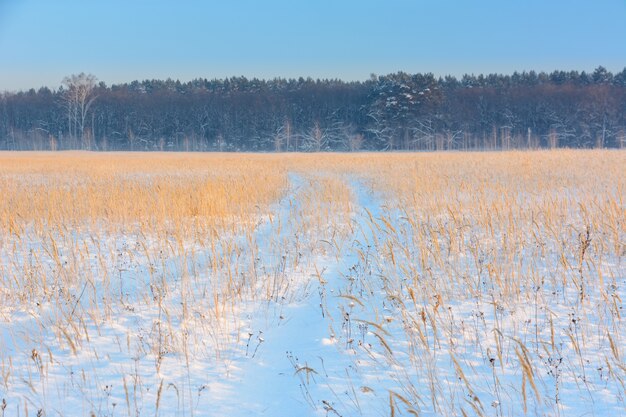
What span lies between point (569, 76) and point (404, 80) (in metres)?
25.2

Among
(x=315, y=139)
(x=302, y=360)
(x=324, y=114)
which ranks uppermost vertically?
(x=324, y=114)

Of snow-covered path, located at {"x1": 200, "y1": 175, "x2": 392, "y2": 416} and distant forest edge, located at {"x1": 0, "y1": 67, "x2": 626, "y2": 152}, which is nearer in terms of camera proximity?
snow-covered path, located at {"x1": 200, "y1": 175, "x2": 392, "y2": 416}

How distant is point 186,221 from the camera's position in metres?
5.97

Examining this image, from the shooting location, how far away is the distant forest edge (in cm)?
5066

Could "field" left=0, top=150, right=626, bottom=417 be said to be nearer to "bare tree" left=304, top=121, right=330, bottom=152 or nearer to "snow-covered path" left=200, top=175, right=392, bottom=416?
"snow-covered path" left=200, top=175, right=392, bottom=416

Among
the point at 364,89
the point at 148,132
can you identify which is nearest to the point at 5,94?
the point at 148,132

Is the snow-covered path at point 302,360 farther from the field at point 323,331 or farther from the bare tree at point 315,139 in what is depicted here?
the bare tree at point 315,139

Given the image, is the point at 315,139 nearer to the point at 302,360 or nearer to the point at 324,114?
the point at 324,114

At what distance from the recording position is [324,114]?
195 feet

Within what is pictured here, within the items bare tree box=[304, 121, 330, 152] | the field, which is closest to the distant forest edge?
bare tree box=[304, 121, 330, 152]

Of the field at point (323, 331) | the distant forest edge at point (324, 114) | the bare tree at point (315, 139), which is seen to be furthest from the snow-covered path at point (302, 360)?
the bare tree at point (315, 139)

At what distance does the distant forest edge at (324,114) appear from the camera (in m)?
50.7

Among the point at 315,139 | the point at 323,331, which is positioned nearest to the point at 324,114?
the point at 315,139

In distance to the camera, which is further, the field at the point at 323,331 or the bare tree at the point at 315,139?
the bare tree at the point at 315,139
